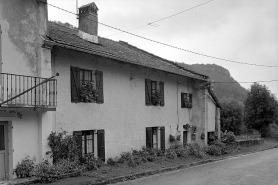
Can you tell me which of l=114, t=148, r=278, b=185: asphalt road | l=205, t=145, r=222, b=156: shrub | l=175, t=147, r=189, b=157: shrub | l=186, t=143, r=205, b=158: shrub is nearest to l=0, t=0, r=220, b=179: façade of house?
l=175, t=147, r=189, b=157: shrub

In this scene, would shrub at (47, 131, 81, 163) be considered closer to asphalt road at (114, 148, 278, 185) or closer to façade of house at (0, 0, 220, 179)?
façade of house at (0, 0, 220, 179)

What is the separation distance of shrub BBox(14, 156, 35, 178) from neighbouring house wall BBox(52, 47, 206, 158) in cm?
184

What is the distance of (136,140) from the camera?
1656 centimetres

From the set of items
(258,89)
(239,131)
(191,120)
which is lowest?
(239,131)

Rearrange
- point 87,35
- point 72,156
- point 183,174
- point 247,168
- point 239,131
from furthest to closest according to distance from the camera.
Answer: point 239,131, point 87,35, point 247,168, point 183,174, point 72,156

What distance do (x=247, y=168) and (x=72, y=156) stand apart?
25.8ft

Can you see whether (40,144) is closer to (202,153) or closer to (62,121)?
(62,121)

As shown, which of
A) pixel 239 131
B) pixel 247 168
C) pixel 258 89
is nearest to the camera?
pixel 247 168

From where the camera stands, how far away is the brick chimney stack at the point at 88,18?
16.2 metres

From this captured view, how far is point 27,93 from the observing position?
35.2 ft

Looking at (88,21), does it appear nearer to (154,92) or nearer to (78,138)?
(154,92)

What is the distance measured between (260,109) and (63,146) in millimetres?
27311

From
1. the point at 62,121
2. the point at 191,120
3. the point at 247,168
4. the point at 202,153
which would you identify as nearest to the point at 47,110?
the point at 62,121

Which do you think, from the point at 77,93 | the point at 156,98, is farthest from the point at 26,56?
the point at 156,98
